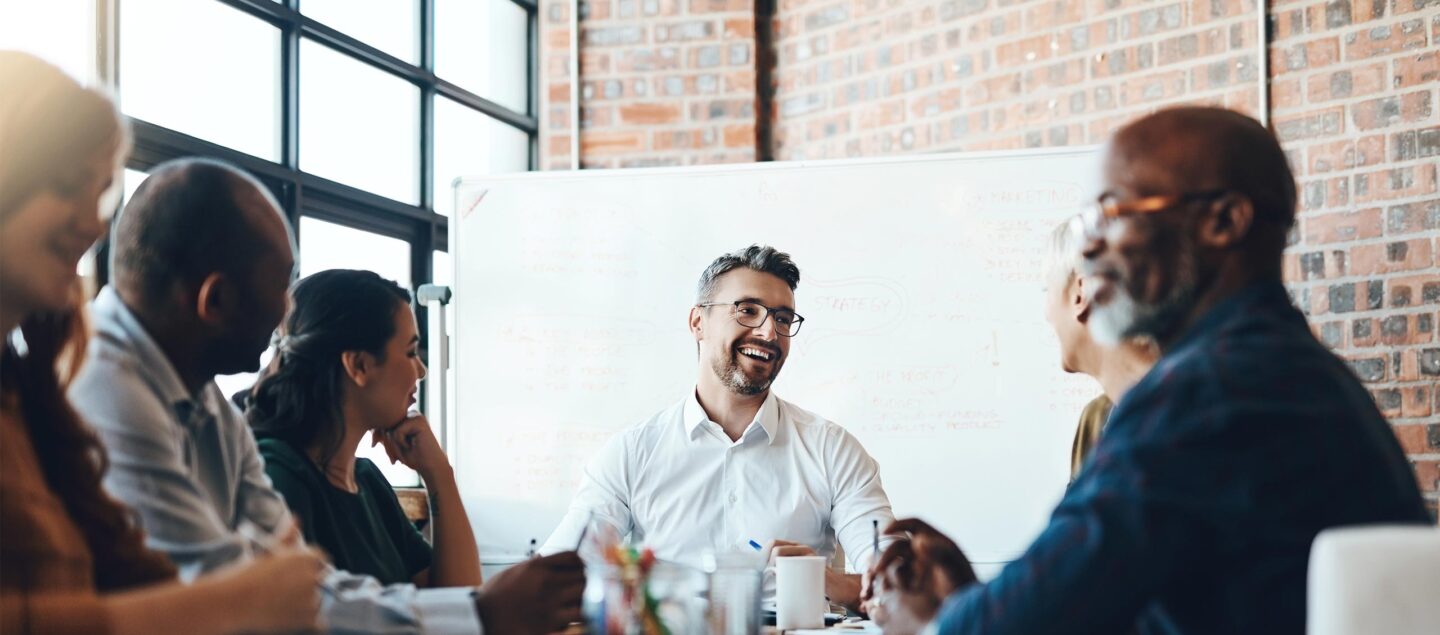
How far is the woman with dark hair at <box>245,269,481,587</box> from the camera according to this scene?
6.74 ft

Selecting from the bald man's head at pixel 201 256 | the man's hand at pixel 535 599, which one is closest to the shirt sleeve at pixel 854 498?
the man's hand at pixel 535 599

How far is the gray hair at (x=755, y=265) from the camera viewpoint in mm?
3293

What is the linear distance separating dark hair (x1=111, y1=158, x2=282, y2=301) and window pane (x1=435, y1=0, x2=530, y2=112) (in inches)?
129

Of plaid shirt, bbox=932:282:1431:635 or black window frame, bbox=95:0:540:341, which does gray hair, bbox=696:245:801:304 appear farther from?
plaid shirt, bbox=932:282:1431:635

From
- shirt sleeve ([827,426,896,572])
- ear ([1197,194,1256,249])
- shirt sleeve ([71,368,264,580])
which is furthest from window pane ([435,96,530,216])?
ear ([1197,194,1256,249])

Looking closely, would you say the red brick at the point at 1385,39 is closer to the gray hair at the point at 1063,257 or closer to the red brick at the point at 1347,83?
the red brick at the point at 1347,83

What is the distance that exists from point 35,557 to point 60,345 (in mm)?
281

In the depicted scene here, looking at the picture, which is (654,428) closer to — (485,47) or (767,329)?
(767,329)

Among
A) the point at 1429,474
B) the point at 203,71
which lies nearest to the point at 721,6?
the point at 203,71

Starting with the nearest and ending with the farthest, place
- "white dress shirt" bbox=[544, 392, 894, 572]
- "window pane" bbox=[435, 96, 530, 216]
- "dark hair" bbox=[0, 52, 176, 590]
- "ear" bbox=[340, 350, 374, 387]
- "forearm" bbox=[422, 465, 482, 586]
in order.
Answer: "dark hair" bbox=[0, 52, 176, 590]
"ear" bbox=[340, 350, 374, 387]
"forearm" bbox=[422, 465, 482, 586]
"white dress shirt" bbox=[544, 392, 894, 572]
"window pane" bbox=[435, 96, 530, 216]

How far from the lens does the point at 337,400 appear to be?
6.93 feet

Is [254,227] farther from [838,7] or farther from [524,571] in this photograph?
[838,7]

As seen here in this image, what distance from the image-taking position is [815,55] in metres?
4.72

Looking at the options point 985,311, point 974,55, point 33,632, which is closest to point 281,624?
point 33,632
